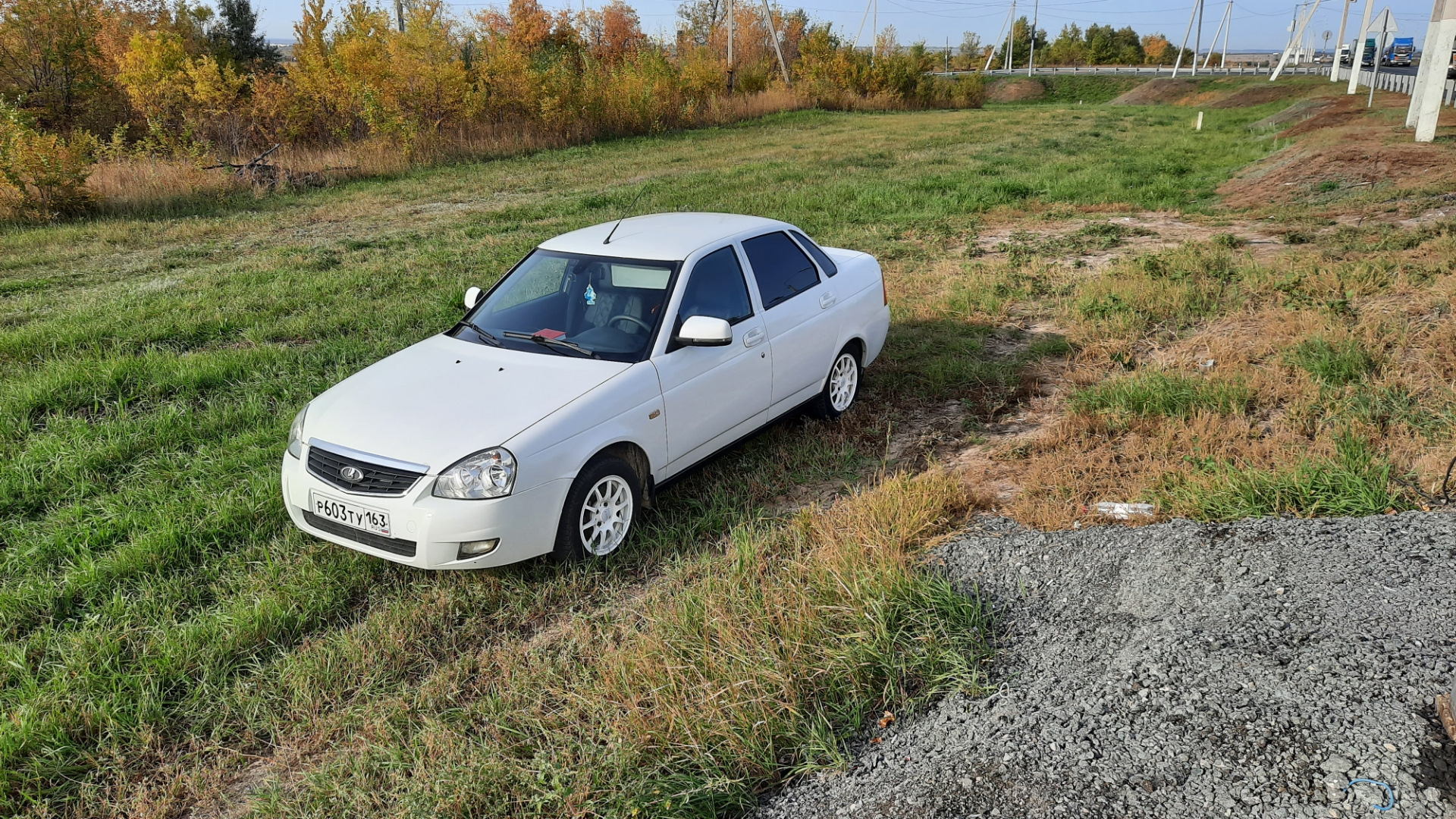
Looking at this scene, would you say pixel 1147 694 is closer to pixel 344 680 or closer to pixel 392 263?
pixel 344 680

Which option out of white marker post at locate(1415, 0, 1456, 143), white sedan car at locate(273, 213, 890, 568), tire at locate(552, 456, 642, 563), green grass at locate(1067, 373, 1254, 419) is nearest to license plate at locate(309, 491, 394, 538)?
white sedan car at locate(273, 213, 890, 568)

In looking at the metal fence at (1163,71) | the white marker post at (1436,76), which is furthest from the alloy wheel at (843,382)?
the metal fence at (1163,71)

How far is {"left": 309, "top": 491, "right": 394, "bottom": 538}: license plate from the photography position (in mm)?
4184

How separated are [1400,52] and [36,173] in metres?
77.7

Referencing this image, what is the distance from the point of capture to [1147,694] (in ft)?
9.96

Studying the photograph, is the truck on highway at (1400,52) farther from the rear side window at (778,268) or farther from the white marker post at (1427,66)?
the rear side window at (778,268)

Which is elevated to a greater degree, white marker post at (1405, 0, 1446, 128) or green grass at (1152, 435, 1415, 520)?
white marker post at (1405, 0, 1446, 128)

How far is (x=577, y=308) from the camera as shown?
532 cm

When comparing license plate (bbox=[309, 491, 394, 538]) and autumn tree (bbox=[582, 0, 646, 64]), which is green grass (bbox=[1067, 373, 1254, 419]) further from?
autumn tree (bbox=[582, 0, 646, 64])

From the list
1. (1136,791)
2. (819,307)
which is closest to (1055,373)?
(819,307)

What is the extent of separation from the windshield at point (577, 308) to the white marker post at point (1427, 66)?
59.5 ft

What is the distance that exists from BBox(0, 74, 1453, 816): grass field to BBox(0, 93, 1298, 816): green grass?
0.02 meters

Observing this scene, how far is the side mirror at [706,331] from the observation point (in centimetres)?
490

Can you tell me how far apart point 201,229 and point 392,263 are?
4.94 metres
